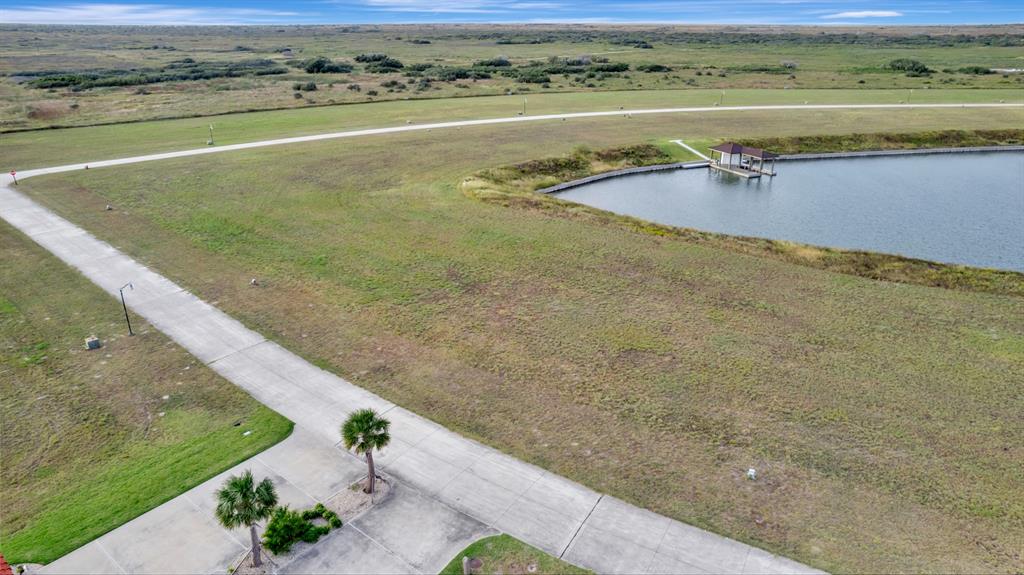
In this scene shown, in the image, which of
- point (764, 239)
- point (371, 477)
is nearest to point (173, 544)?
point (371, 477)

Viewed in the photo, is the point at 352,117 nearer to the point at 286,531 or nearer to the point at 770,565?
the point at 286,531

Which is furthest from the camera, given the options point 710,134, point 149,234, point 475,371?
point 710,134

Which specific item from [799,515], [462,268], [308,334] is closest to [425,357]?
[308,334]

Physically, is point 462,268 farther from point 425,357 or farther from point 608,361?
point 608,361

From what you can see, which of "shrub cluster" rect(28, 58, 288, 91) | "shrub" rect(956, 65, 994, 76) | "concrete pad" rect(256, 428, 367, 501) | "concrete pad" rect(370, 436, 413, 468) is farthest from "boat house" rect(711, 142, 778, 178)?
"shrub cluster" rect(28, 58, 288, 91)

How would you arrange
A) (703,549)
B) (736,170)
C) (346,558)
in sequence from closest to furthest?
(346,558) < (703,549) < (736,170)

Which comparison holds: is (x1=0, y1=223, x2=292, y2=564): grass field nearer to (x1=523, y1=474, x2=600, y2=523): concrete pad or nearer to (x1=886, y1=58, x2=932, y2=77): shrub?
(x1=523, y1=474, x2=600, y2=523): concrete pad
